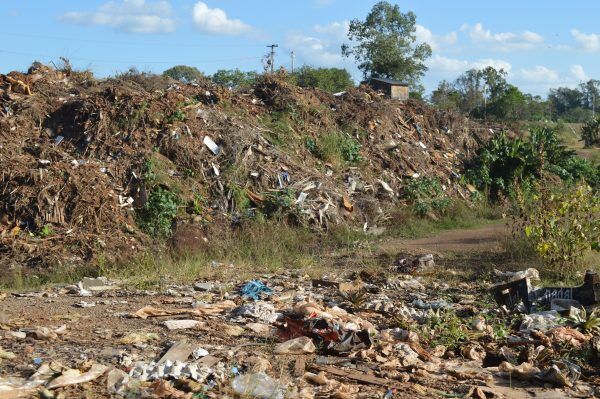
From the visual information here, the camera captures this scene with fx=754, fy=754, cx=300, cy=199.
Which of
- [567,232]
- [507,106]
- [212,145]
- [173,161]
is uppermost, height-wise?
[507,106]

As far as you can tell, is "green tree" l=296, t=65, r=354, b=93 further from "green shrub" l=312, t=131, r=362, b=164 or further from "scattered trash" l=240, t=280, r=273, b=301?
"scattered trash" l=240, t=280, r=273, b=301

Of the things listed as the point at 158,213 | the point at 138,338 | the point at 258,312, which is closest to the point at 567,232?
the point at 258,312

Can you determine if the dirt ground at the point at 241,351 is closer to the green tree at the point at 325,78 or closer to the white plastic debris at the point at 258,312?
the white plastic debris at the point at 258,312

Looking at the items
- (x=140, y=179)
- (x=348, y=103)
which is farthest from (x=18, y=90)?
(x=348, y=103)

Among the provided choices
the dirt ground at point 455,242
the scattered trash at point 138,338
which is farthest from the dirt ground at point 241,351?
the dirt ground at point 455,242

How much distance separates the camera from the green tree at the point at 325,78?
2578 centimetres

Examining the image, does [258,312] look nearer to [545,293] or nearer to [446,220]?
[545,293]

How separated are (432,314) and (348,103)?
10963 mm

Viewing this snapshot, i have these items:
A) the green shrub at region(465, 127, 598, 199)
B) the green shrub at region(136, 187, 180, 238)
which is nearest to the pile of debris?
the green shrub at region(136, 187, 180, 238)

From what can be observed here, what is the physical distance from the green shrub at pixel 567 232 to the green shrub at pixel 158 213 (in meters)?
5.51

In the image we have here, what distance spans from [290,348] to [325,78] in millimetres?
21929

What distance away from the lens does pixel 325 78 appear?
26.4 metres

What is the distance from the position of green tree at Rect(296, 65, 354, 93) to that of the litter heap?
916cm

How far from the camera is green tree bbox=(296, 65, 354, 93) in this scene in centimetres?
2578
